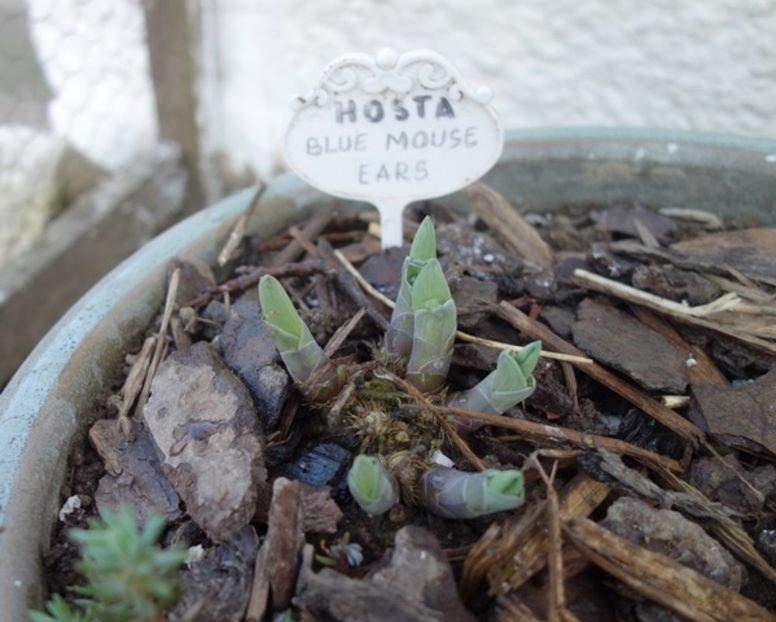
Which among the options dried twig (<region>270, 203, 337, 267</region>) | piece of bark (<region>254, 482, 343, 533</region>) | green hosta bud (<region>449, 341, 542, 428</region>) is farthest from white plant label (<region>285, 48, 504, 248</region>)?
piece of bark (<region>254, 482, 343, 533</region>)

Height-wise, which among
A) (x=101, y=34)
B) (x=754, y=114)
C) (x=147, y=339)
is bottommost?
(x=147, y=339)

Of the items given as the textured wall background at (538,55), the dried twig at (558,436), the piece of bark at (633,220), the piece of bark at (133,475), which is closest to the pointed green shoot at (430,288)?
the dried twig at (558,436)

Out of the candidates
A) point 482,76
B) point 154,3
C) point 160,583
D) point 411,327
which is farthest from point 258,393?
point 154,3

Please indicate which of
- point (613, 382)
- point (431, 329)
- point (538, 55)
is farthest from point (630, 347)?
point (538, 55)

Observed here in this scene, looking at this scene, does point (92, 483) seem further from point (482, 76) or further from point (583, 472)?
point (482, 76)

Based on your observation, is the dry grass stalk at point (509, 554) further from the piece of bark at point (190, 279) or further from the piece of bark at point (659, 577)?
the piece of bark at point (190, 279)

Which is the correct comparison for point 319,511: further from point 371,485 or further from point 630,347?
point 630,347
